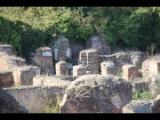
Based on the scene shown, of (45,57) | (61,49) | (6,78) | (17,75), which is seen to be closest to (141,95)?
(17,75)

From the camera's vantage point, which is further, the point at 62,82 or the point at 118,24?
the point at 118,24

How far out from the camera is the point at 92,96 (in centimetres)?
984

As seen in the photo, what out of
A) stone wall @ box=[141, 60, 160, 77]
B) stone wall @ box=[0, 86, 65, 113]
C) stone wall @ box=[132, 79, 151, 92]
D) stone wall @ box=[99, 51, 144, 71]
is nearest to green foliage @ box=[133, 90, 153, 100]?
stone wall @ box=[132, 79, 151, 92]

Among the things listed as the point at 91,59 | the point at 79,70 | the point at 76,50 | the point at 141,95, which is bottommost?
the point at 141,95

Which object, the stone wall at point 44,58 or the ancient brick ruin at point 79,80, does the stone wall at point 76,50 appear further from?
the stone wall at point 44,58

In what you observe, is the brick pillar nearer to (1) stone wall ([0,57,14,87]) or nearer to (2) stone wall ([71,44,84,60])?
(2) stone wall ([71,44,84,60])

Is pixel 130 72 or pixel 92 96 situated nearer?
pixel 92 96

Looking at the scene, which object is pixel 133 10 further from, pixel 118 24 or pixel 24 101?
pixel 24 101

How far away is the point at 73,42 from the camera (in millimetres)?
26109

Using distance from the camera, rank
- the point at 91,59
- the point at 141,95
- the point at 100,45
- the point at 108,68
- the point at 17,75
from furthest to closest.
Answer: the point at 100,45, the point at 91,59, the point at 108,68, the point at 17,75, the point at 141,95

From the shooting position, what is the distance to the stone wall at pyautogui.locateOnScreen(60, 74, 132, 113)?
31.9 ft

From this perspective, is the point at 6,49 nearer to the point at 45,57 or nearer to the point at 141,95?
the point at 45,57
